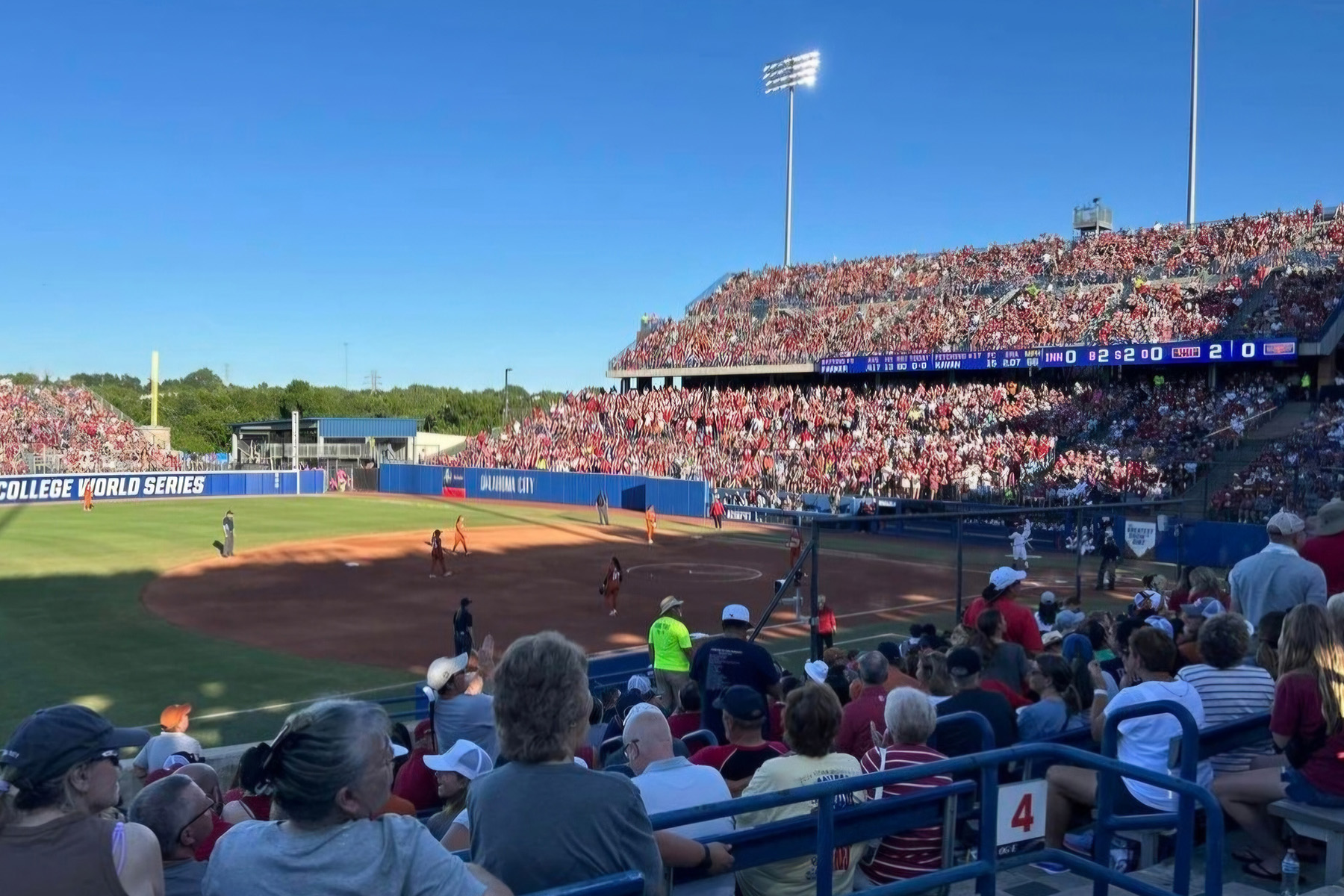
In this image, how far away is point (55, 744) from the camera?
132 inches

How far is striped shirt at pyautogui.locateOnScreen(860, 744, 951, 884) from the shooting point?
5168 millimetres

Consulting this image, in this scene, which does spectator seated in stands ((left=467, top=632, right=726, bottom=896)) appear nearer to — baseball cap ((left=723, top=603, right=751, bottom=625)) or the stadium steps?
baseball cap ((left=723, top=603, right=751, bottom=625))

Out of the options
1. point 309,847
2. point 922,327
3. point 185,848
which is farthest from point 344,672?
point 922,327

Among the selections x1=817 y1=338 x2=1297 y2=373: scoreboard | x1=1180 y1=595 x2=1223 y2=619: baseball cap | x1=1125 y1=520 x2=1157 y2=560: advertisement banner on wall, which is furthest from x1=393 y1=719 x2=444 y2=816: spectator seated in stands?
x1=817 y1=338 x2=1297 y2=373: scoreboard

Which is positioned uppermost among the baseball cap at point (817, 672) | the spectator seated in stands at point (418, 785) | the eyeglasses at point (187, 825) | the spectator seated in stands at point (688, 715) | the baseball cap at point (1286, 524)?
the baseball cap at point (1286, 524)

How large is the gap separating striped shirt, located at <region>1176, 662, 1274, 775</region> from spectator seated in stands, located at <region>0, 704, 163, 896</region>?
626cm

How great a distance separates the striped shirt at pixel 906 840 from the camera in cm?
517

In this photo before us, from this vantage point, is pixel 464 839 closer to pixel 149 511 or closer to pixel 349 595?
pixel 349 595

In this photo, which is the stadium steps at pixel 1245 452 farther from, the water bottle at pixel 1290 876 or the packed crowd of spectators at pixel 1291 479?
the water bottle at pixel 1290 876

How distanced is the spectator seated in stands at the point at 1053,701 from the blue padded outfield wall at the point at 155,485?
54325mm

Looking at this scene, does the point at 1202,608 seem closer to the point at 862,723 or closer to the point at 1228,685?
the point at 1228,685

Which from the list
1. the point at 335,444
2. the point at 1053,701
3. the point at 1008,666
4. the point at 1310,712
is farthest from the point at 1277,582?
the point at 335,444

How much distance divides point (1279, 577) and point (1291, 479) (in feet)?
75.9

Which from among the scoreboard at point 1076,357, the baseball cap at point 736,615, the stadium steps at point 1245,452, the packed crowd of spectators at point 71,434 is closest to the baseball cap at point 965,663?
the baseball cap at point 736,615
